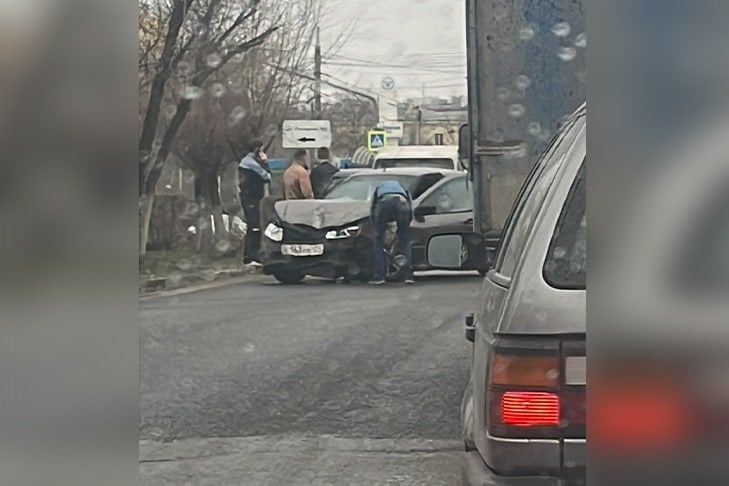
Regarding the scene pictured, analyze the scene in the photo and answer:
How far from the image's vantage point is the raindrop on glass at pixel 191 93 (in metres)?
1.63

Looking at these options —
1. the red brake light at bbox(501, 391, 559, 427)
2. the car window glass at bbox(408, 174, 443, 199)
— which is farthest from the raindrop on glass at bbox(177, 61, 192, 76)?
the red brake light at bbox(501, 391, 559, 427)

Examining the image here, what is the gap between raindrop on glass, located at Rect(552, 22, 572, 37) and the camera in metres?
1.59

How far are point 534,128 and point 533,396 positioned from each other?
0.46 meters

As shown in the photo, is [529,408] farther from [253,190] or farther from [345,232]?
[253,190]

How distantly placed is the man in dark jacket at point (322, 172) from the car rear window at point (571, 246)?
41 centimetres

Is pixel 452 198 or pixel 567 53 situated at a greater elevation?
pixel 567 53

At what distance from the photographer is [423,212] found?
1663 mm

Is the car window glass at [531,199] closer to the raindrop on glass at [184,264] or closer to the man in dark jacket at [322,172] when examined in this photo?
the man in dark jacket at [322,172]

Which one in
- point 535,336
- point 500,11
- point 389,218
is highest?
point 500,11

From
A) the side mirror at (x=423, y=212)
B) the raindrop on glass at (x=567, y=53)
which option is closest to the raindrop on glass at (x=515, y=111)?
the raindrop on glass at (x=567, y=53)

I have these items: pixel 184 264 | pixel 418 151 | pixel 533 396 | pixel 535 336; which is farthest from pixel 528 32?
pixel 184 264

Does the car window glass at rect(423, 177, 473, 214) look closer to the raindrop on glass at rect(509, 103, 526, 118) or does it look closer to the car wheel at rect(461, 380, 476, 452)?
the raindrop on glass at rect(509, 103, 526, 118)
